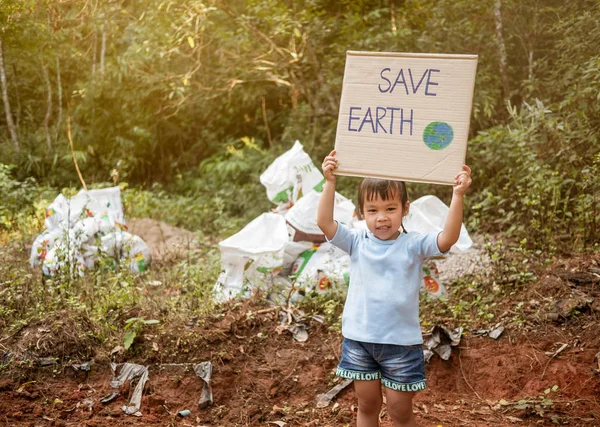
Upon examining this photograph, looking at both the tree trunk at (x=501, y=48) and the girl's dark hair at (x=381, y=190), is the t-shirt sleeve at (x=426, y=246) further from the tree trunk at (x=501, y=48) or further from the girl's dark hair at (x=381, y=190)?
the tree trunk at (x=501, y=48)

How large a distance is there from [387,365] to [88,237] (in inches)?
111

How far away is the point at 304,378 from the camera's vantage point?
9.88 feet

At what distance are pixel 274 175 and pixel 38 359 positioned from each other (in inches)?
81.6

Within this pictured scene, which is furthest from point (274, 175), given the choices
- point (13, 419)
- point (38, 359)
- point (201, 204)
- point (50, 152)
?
point (50, 152)

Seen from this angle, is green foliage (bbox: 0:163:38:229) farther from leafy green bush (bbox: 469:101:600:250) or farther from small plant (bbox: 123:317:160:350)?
leafy green bush (bbox: 469:101:600:250)

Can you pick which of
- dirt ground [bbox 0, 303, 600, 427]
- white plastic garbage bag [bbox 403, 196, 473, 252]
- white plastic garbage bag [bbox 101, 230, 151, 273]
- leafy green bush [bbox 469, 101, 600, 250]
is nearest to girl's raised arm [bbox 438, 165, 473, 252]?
dirt ground [bbox 0, 303, 600, 427]

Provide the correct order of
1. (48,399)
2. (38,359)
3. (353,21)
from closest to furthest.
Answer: (48,399) → (38,359) → (353,21)

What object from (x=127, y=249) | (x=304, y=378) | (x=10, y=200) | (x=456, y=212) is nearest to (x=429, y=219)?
(x=304, y=378)

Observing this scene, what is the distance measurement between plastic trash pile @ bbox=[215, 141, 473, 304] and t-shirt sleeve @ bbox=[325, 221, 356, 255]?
134 centimetres

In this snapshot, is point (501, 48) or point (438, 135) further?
point (501, 48)

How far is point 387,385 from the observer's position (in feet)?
7.06

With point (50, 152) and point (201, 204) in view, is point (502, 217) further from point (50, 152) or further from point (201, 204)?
point (50, 152)

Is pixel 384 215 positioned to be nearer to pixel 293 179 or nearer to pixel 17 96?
pixel 293 179

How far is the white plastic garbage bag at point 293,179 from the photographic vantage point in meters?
4.42
